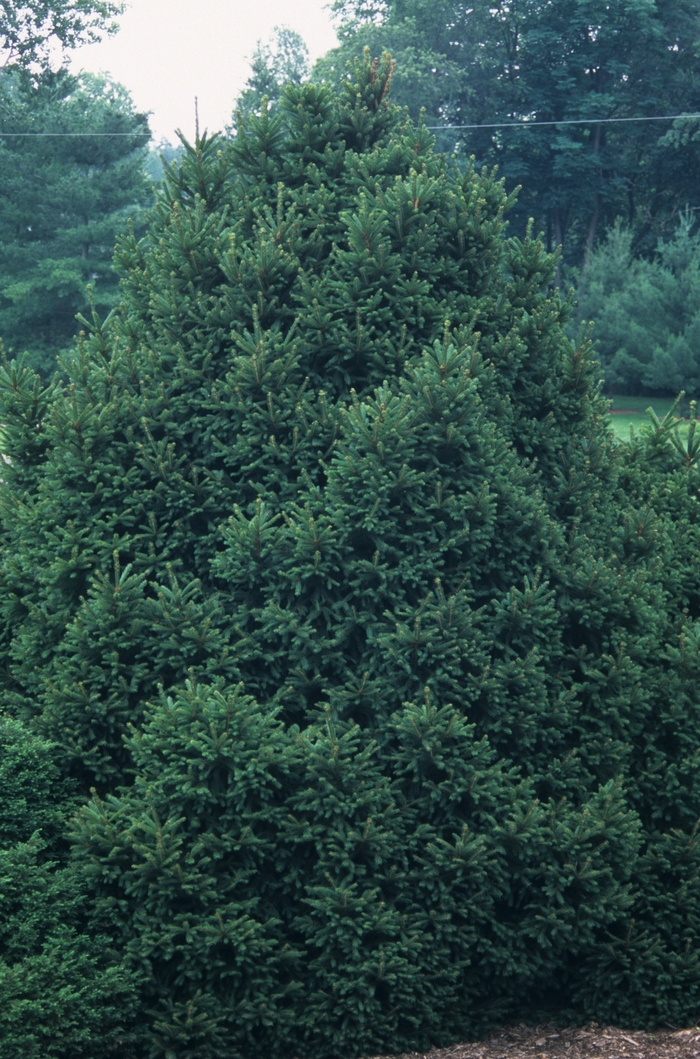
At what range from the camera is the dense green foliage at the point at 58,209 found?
31391 mm

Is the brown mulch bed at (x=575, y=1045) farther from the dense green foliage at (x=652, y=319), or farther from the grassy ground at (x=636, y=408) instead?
the grassy ground at (x=636, y=408)

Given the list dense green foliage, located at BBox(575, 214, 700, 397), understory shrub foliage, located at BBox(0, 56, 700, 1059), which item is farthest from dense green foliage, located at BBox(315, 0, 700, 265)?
understory shrub foliage, located at BBox(0, 56, 700, 1059)

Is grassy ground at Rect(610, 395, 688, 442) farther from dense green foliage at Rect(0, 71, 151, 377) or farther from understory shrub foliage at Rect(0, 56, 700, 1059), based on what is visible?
understory shrub foliage at Rect(0, 56, 700, 1059)

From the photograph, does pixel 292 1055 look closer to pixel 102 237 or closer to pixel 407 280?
pixel 407 280

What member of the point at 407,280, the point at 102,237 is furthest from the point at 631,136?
the point at 407,280

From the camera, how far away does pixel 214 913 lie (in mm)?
4359

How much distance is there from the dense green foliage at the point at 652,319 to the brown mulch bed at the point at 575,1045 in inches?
1098

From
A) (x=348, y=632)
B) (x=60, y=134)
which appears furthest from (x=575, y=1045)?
(x=60, y=134)

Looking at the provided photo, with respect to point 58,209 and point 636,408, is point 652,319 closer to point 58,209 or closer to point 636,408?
point 636,408

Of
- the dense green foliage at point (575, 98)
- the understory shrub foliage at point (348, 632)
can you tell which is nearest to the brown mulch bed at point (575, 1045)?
the understory shrub foliage at point (348, 632)

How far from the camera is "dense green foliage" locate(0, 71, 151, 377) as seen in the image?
3139 centimetres

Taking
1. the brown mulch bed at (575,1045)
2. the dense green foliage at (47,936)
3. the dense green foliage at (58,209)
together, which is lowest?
the brown mulch bed at (575,1045)

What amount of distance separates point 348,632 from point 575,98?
50426 millimetres

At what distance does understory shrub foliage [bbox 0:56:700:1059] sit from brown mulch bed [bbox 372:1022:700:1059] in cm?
11
